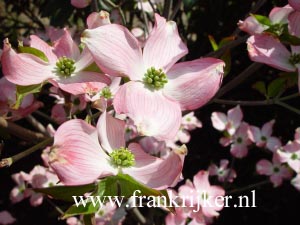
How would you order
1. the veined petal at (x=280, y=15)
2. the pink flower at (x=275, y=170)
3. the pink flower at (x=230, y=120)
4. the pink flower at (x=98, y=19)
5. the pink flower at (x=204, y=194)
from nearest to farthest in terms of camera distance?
the pink flower at (x=98, y=19)
the veined petal at (x=280, y=15)
the pink flower at (x=204, y=194)
the pink flower at (x=275, y=170)
the pink flower at (x=230, y=120)

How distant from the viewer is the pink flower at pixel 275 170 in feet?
4.34

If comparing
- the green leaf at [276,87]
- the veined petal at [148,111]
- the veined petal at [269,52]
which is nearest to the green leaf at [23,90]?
the veined petal at [148,111]

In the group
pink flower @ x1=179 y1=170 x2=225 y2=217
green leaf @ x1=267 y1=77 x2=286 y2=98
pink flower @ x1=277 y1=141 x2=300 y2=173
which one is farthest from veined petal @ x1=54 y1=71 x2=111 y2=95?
pink flower @ x1=277 y1=141 x2=300 y2=173

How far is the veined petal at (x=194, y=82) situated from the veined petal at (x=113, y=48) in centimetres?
6

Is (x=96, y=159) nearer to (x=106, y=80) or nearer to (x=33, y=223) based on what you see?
(x=106, y=80)

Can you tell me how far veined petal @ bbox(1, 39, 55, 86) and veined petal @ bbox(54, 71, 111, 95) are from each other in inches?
0.8

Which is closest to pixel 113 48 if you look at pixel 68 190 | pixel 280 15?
pixel 68 190

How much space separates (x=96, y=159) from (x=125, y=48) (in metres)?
0.14

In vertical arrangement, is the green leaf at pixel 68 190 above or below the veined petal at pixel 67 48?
below

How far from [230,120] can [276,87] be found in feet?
1.95

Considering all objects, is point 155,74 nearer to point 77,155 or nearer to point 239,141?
point 77,155

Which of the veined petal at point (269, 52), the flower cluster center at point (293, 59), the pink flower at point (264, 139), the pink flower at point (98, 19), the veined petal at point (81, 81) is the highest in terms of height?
the pink flower at point (98, 19)

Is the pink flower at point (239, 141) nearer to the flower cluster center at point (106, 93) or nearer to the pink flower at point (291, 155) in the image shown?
the pink flower at point (291, 155)

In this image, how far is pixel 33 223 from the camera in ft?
6.02
